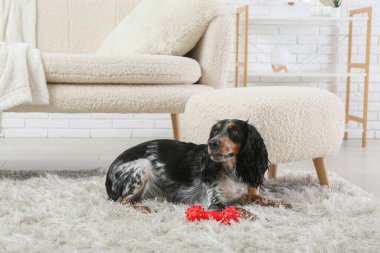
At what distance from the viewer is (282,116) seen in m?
Answer: 1.95

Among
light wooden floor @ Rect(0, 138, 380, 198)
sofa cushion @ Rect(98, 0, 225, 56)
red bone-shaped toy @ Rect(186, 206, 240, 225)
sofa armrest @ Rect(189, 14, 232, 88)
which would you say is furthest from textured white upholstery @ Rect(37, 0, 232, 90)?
red bone-shaped toy @ Rect(186, 206, 240, 225)

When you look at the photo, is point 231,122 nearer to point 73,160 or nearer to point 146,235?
point 146,235

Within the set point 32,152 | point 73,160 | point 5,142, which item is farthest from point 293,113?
point 5,142

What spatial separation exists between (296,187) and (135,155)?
0.74 m

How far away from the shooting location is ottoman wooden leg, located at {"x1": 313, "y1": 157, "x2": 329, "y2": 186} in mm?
2236

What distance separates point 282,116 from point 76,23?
1807 millimetres

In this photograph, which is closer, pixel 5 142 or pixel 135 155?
pixel 135 155

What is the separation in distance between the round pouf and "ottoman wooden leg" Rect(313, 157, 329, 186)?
0.08m

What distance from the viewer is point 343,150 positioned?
354 cm

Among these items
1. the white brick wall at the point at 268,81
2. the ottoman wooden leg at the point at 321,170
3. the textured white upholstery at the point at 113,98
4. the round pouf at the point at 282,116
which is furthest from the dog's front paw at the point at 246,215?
the white brick wall at the point at 268,81

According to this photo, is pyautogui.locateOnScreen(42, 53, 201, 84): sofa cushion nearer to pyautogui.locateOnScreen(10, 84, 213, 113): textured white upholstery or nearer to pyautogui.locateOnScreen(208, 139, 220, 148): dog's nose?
pyautogui.locateOnScreen(10, 84, 213, 113): textured white upholstery

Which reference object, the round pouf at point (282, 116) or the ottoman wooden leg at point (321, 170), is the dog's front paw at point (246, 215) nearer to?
the round pouf at point (282, 116)

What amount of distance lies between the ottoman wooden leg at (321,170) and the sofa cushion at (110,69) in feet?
2.57

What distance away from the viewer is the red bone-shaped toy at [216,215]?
5.30 ft
